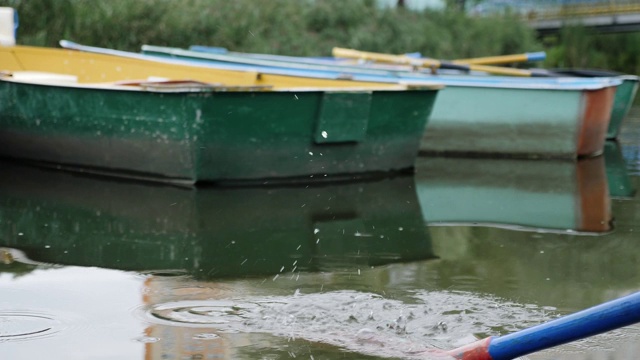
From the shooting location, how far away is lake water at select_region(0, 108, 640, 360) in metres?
4.47

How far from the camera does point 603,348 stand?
4375 mm

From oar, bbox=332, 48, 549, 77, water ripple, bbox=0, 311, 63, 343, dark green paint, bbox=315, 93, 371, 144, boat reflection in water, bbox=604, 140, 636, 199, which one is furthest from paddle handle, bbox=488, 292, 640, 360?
oar, bbox=332, 48, 549, 77

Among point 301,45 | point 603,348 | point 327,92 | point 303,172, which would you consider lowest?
point 603,348

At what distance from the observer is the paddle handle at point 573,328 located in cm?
325

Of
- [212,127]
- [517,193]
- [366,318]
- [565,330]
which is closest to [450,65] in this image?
[517,193]

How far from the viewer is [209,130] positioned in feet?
28.1

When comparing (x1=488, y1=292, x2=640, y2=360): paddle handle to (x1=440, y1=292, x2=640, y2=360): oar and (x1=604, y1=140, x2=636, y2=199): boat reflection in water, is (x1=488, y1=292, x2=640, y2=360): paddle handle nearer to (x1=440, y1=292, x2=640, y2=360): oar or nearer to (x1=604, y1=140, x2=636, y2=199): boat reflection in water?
(x1=440, y1=292, x2=640, y2=360): oar

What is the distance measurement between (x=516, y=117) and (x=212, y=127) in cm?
410

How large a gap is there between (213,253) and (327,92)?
2.85 meters

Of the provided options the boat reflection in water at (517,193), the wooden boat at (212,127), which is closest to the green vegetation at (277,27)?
the wooden boat at (212,127)

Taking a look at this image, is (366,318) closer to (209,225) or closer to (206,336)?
(206,336)

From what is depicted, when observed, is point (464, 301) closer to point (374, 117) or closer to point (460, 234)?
point (460, 234)

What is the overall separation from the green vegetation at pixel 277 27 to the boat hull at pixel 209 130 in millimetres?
4199

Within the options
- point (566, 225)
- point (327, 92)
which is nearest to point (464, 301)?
point (566, 225)
